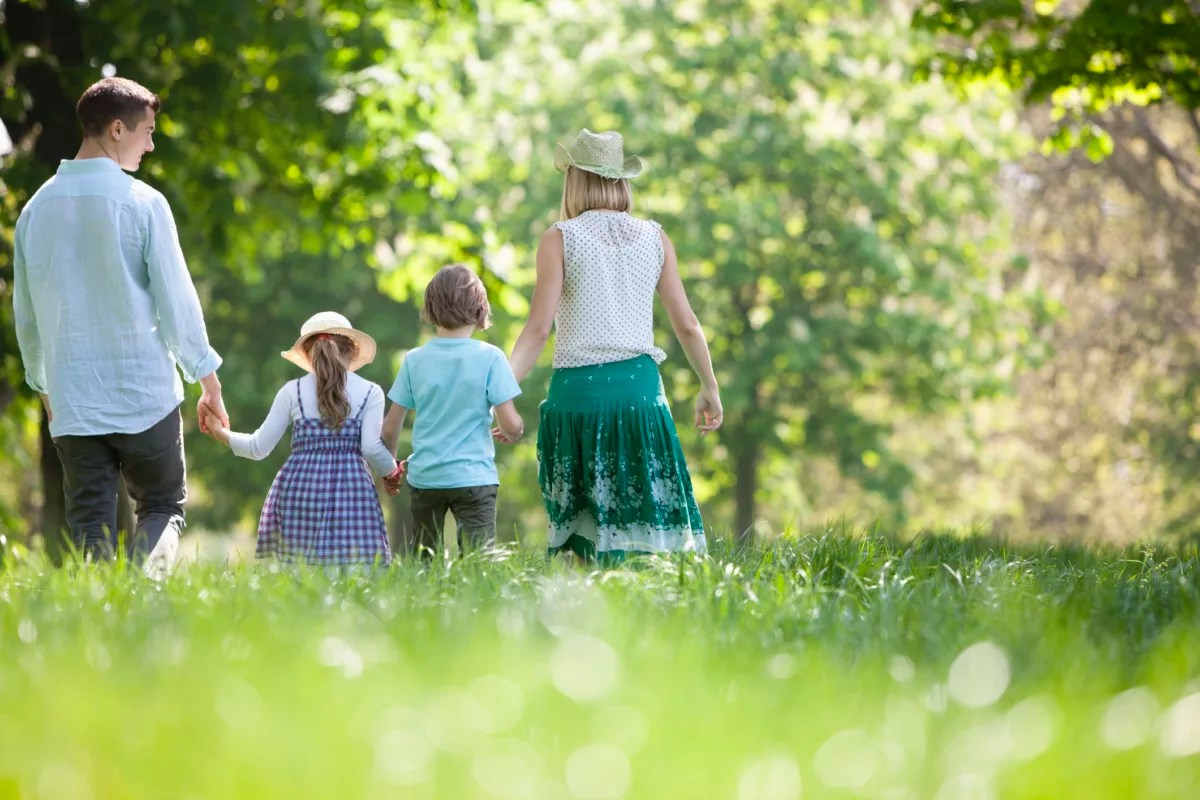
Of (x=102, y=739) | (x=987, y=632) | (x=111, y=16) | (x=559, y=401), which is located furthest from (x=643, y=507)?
(x=111, y=16)

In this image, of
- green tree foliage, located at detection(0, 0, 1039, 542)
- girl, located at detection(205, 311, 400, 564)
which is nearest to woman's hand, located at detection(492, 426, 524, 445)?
girl, located at detection(205, 311, 400, 564)

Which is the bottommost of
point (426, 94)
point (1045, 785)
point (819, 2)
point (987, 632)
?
point (987, 632)

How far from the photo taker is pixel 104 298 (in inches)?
221

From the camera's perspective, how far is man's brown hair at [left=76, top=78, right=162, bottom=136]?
5.64 metres

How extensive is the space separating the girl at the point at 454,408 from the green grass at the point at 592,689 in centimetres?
158

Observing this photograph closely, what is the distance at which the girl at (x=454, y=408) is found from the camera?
20.8ft

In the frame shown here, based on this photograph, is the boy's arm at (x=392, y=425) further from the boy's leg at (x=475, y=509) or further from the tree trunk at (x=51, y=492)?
the tree trunk at (x=51, y=492)

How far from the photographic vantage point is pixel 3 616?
3.86m

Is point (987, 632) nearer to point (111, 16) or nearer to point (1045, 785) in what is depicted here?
point (1045, 785)

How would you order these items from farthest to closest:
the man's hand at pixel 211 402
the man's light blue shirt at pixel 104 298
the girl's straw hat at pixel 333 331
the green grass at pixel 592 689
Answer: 1. the girl's straw hat at pixel 333 331
2. the man's hand at pixel 211 402
3. the man's light blue shirt at pixel 104 298
4. the green grass at pixel 592 689

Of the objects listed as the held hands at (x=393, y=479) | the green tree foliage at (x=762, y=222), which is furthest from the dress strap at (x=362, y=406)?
the green tree foliage at (x=762, y=222)

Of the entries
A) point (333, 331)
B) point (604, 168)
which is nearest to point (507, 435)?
point (333, 331)

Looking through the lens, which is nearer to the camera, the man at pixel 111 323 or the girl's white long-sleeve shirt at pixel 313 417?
the man at pixel 111 323

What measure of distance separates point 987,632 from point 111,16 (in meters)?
8.12
